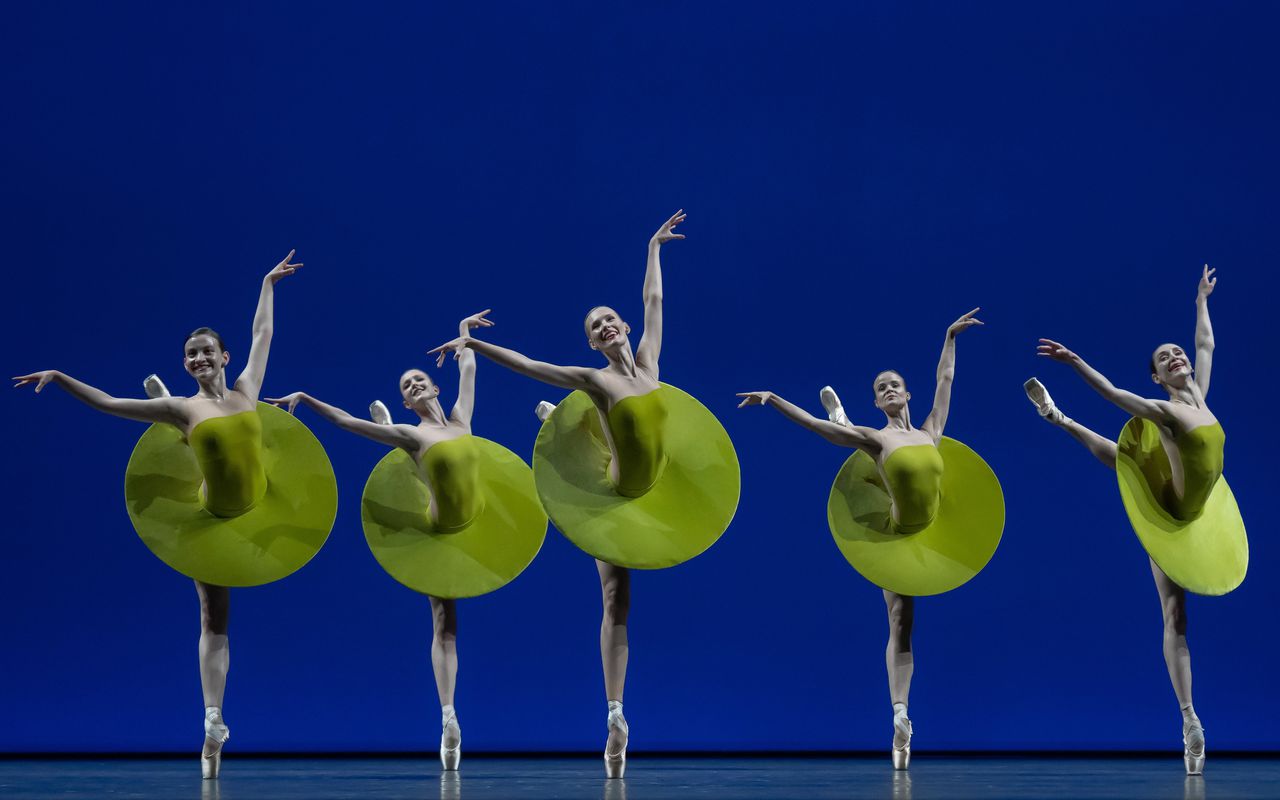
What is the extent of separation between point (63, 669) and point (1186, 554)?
16.9 ft

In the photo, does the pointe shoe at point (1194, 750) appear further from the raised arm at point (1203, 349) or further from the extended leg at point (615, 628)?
the extended leg at point (615, 628)

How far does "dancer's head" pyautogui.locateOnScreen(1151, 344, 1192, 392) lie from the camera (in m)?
5.11

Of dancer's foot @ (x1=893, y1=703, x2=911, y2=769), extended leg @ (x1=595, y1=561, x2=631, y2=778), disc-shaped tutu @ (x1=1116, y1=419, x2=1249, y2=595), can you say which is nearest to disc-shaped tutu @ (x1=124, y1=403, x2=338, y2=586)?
extended leg @ (x1=595, y1=561, x2=631, y2=778)

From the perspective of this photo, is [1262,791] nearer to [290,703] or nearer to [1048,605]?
[1048,605]

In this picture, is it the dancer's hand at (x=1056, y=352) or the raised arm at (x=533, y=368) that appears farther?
the dancer's hand at (x=1056, y=352)

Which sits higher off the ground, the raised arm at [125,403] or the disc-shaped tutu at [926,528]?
the raised arm at [125,403]

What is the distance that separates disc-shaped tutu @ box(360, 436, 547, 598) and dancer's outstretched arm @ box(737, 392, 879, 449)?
104cm

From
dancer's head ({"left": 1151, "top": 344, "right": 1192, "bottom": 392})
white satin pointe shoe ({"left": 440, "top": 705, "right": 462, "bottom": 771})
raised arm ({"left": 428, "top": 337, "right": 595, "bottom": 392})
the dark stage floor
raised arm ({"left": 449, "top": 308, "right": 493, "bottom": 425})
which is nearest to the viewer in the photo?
the dark stage floor

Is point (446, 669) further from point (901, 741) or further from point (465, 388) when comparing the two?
point (901, 741)

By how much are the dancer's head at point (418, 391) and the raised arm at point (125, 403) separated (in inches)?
35.1

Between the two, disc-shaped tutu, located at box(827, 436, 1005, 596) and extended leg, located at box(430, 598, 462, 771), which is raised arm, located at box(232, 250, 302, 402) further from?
disc-shaped tutu, located at box(827, 436, 1005, 596)

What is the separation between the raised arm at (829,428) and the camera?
17.1 feet

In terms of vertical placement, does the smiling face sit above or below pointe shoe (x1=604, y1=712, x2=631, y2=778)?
above

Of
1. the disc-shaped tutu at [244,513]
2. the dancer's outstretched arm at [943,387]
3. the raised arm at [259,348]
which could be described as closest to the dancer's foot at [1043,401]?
the dancer's outstretched arm at [943,387]
